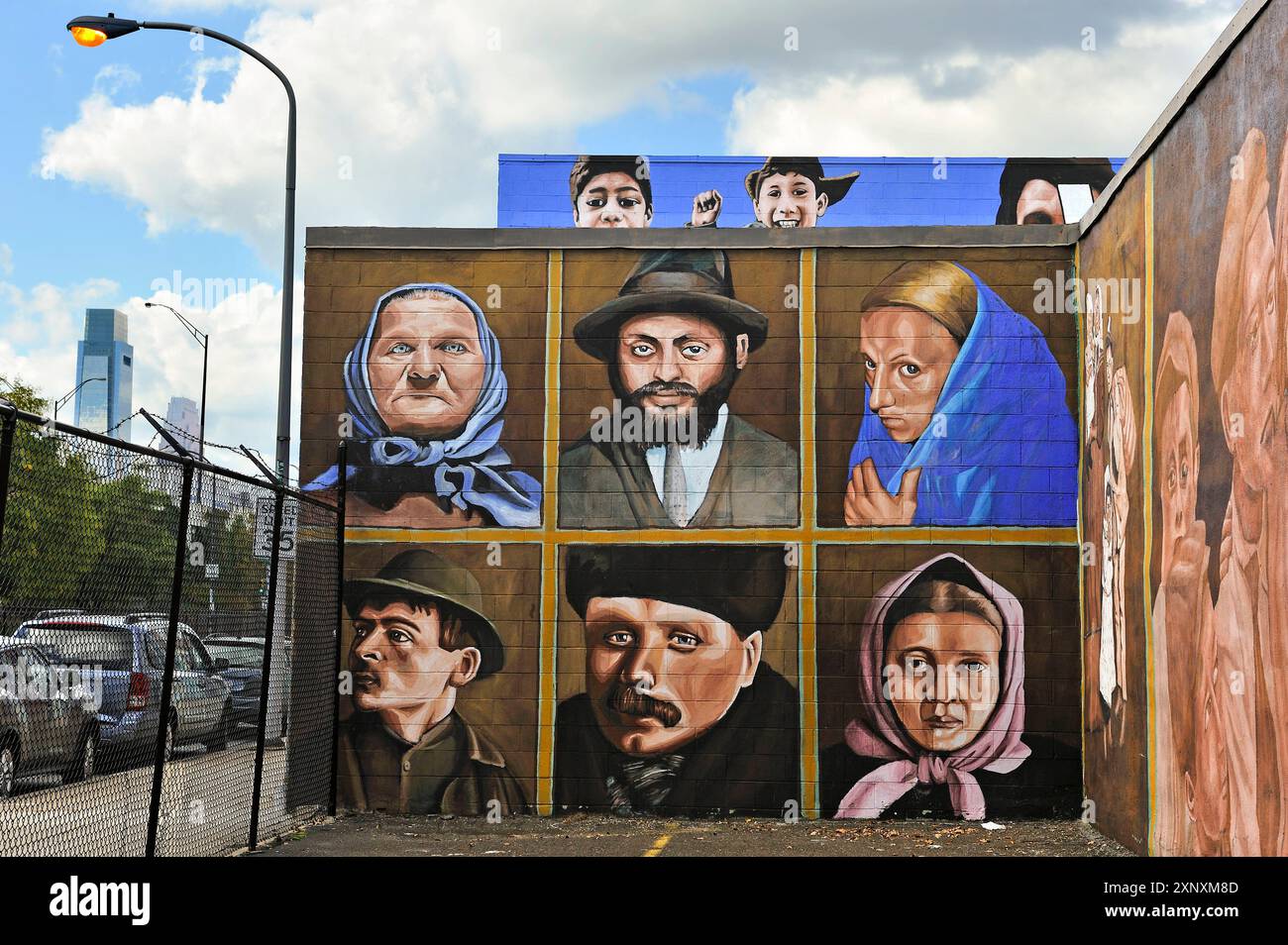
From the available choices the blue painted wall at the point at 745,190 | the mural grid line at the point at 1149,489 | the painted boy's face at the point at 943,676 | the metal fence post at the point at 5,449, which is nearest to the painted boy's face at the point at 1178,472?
the mural grid line at the point at 1149,489

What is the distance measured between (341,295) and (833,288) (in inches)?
185

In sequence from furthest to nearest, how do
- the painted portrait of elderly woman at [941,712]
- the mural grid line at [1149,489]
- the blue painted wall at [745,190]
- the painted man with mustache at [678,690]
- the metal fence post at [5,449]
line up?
the blue painted wall at [745,190]
the painted man with mustache at [678,690]
the painted portrait of elderly woman at [941,712]
the mural grid line at [1149,489]
the metal fence post at [5,449]

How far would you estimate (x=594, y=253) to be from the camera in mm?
12680

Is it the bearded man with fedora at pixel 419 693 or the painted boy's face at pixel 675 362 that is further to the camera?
the painted boy's face at pixel 675 362

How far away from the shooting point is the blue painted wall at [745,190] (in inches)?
1645

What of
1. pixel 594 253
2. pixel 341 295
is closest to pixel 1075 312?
pixel 594 253

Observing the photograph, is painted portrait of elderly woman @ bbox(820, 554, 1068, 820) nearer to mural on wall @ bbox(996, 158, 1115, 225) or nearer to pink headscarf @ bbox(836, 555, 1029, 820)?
pink headscarf @ bbox(836, 555, 1029, 820)

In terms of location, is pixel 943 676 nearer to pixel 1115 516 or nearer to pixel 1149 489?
pixel 1115 516

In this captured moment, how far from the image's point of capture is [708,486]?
1245 cm

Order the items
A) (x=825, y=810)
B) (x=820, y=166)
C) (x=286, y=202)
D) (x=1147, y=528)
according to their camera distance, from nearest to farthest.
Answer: (x=1147, y=528), (x=825, y=810), (x=286, y=202), (x=820, y=166)

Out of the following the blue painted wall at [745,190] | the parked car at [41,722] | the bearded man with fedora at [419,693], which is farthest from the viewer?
the blue painted wall at [745,190]

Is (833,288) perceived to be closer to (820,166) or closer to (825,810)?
(825,810)

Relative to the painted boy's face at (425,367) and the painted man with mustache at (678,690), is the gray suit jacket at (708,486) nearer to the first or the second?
the painted man with mustache at (678,690)

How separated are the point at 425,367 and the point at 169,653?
16.7 feet
